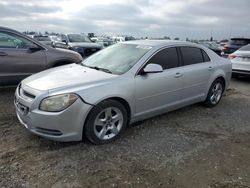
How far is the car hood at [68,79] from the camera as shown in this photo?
364cm

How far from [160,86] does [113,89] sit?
3.32 feet

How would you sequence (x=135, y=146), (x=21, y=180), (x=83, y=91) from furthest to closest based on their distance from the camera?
1. (x=135, y=146)
2. (x=83, y=91)
3. (x=21, y=180)

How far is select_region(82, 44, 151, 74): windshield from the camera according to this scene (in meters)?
4.26

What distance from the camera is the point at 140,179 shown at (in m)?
3.02

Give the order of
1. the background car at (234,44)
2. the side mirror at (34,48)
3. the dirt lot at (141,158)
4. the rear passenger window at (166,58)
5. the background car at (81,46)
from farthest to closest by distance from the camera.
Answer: the background car at (234,44) < the background car at (81,46) < the side mirror at (34,48) < the rear passenger window at (166,58) < the dirt lot at (141,158)

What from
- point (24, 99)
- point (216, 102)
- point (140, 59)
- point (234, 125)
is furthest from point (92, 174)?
point (216, 102)

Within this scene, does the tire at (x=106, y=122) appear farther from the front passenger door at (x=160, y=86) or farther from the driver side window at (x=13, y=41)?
the driver side window at (x=13, y=41)

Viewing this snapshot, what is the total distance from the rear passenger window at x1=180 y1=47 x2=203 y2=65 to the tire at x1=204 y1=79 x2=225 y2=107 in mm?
757

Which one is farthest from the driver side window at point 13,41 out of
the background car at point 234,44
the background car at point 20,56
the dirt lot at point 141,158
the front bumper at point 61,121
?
the background car at point 234,44

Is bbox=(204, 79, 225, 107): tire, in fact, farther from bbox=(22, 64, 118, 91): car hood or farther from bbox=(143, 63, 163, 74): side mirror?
bbox=(22, 64, 118, 91): car hood

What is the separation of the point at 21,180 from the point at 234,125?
12.5ft

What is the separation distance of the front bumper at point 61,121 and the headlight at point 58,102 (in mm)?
48

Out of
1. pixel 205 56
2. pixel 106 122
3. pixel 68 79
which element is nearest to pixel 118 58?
pixel 68 79

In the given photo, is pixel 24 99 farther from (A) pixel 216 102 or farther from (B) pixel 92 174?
(A) pixel 216 102
